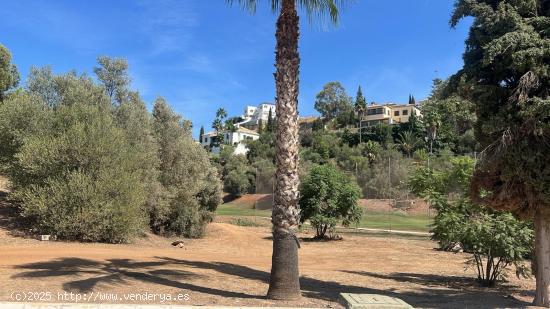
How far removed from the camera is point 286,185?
990 centimetres

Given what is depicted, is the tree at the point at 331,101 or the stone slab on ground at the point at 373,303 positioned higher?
the tree at the point at 331,101

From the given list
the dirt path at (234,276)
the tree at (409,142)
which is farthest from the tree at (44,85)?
the tree at (409,142)

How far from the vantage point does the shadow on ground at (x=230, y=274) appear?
34.2 feet

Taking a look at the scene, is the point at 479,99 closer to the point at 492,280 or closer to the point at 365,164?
the point at 492,280

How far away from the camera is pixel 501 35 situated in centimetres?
1023

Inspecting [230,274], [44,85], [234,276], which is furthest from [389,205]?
[234,276]

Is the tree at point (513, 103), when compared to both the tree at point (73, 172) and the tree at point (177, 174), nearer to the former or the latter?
the tree at point (73, 172)

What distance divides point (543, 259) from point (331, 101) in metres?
109

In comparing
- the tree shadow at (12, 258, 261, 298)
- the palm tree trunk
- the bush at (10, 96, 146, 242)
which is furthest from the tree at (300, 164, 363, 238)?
the palm tree trunk

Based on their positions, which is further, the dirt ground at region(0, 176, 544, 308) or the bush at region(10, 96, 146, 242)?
the bush at region(10, 96, 146, 242)

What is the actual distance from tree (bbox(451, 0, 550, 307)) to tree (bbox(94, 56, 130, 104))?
19.0 metres

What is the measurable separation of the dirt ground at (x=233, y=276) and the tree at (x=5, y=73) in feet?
74.8

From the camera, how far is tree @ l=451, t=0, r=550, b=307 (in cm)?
941

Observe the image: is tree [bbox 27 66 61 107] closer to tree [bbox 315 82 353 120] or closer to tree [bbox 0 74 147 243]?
tree [bbox 0 74 147 243]
